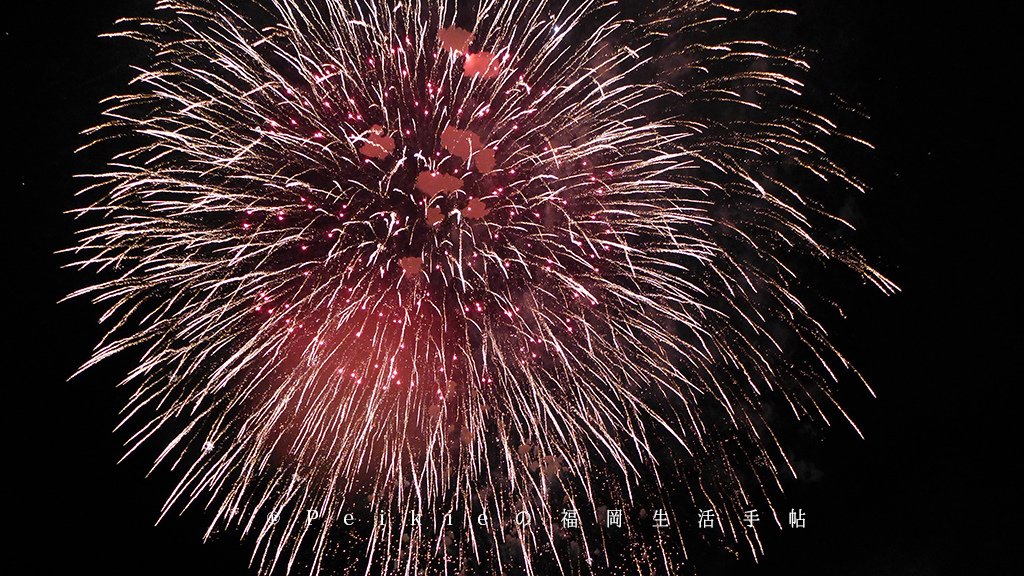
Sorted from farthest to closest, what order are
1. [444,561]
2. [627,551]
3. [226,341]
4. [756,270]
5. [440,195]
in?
[627,551], [444,561], [756,270], [226,341], [440,195]

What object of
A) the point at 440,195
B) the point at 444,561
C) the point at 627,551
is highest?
the point at 440,195

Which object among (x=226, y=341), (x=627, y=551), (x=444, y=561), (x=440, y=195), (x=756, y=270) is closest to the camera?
(x=440, y=195)

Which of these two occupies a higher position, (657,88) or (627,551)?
(657,88)

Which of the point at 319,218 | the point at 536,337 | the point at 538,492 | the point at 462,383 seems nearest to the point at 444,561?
the point at 538,492

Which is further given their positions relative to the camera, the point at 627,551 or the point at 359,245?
the point at 627,551

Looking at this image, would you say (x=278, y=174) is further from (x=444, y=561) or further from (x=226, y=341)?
(x=444, y=561)

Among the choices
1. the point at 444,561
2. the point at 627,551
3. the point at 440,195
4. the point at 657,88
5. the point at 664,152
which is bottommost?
the point at 444,561

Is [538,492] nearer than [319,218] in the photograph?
No

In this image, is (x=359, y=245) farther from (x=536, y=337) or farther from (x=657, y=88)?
(x=657, y=88)

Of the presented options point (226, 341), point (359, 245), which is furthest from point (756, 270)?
point (226, 341)
